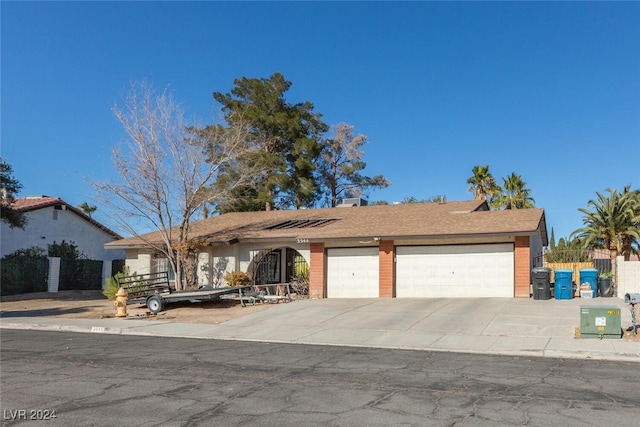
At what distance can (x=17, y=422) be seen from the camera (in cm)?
676

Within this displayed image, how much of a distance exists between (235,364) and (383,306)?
1086 cm

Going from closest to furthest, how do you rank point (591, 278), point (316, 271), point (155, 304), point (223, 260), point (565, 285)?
point (565, 285) < point (591, 278) < point (155, 304) < point (316, 271) < point (223, 260)

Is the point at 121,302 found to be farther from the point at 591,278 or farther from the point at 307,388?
the point at 591,278

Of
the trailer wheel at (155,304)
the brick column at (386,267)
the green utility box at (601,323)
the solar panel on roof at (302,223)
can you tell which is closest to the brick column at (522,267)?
the brick column at (386,267)

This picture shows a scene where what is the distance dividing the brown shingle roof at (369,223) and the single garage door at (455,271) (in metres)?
0.98

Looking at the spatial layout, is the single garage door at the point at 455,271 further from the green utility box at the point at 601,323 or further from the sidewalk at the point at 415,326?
the green utility box at the point at 601,323

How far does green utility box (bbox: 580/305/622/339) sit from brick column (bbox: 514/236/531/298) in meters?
8.07

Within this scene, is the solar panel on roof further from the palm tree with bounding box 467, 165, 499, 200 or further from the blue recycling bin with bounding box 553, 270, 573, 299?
the palm tree with bounding box 467, 165, 499, 200

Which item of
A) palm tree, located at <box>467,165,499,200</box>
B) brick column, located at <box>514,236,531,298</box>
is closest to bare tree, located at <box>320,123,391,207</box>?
palm tree, located at <box>467,165,499,200</box>

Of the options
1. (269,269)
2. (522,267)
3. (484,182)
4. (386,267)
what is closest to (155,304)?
(269,269)

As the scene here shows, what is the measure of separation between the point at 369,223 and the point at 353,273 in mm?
A: 2865

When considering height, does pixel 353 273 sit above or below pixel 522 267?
below

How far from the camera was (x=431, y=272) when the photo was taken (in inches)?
937

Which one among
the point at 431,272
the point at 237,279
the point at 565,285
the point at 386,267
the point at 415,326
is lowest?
the point at 415,326
